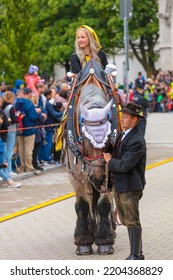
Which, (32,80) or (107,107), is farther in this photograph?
(32,80)

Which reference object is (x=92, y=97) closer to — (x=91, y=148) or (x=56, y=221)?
(x=91, y=148)

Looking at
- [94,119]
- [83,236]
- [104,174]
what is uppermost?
[94,119]

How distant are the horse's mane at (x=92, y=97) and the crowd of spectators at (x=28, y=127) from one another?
5.99 metres

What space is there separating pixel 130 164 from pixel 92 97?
3.77 ft

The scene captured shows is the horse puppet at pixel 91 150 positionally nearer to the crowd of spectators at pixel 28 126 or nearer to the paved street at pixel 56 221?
the paved street at pixel 56 221

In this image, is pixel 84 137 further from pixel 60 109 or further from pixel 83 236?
pixel 60 109

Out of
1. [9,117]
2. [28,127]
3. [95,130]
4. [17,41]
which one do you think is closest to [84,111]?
[95,130]

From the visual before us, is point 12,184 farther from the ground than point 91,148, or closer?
closer

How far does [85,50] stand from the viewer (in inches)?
403

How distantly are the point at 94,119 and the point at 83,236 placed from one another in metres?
1.46

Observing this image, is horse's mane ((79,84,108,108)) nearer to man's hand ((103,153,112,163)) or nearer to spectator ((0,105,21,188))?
man's hand ((103,153,112,163))

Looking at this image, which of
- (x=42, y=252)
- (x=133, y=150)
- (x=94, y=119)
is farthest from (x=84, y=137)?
(x=42, y=252)

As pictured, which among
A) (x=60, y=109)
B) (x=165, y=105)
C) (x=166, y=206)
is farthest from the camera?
(x=165, y=105)

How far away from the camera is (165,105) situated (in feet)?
133
